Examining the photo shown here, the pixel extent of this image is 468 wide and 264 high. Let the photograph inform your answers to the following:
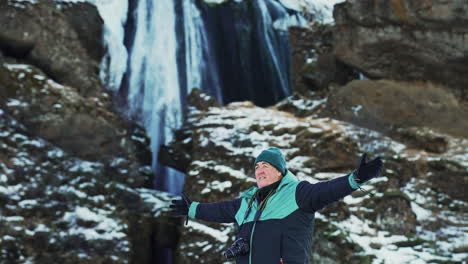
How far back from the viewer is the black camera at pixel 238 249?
113 inches

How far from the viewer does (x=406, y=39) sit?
13.6 m

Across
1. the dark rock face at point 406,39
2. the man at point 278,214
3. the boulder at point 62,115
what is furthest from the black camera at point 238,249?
the dark rock face at point 406,39

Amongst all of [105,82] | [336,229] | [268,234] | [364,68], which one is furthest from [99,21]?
[268,234]

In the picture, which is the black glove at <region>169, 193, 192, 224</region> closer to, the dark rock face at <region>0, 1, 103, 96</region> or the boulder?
the boulder

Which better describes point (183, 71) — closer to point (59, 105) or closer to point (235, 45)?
point (235, 45)

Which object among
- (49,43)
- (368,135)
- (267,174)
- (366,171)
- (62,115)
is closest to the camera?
(366,171)

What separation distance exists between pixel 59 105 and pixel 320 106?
22.7 ft

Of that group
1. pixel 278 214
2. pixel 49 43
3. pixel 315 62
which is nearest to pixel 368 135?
pixel 315 62

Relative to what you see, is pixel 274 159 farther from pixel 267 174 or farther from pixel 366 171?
pixel 366 171

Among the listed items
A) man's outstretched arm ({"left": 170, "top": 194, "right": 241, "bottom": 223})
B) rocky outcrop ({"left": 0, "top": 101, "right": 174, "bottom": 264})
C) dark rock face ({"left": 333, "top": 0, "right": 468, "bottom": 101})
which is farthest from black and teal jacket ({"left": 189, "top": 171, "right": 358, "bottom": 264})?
dark rock face ({"left": 333, "top": 0, "right": 468, "bottom": 101})

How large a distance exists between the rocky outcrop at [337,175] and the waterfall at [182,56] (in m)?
4.22

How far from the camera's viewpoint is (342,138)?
10305 millimetres

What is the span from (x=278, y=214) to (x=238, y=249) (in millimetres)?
311

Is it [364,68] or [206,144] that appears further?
[364,68]
